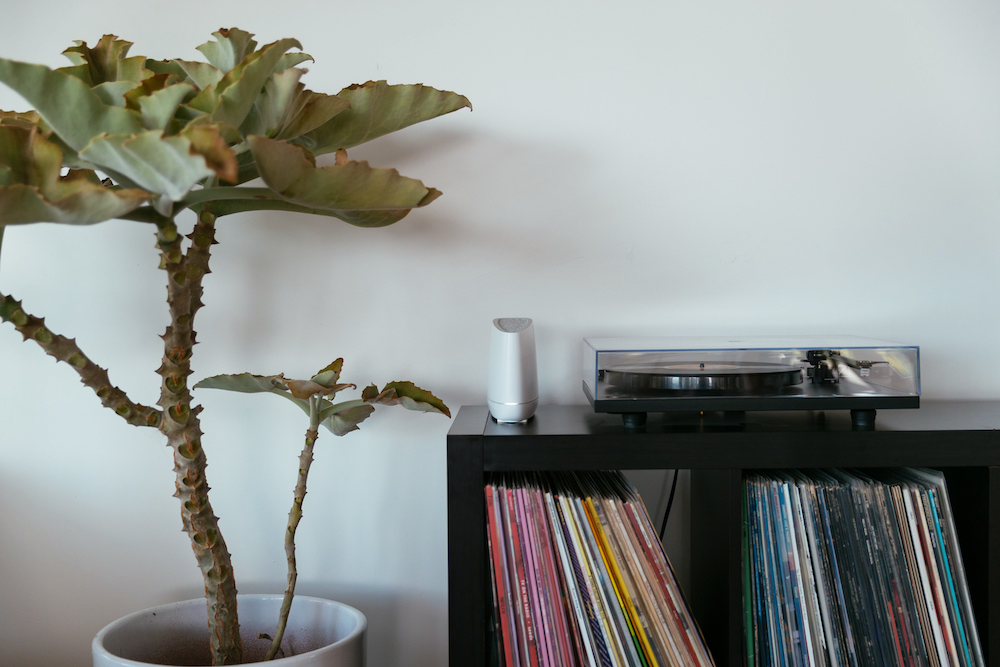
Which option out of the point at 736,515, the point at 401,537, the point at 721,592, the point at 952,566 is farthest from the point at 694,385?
the point at 401,537

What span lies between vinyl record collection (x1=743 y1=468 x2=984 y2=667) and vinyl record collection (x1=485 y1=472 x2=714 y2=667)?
0.11 meters

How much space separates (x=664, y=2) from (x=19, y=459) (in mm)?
1400

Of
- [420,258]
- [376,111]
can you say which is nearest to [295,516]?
[420,258]

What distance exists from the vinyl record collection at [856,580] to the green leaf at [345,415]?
0.57 metres

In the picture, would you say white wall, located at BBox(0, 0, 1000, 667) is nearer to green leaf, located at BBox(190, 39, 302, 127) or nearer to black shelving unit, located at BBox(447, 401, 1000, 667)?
black shelving unit, located at BBox(447, 401, 1000, 667)

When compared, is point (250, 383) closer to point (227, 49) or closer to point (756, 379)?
point (227, 49)

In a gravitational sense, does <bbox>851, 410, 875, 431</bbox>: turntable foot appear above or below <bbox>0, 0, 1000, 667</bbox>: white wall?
below

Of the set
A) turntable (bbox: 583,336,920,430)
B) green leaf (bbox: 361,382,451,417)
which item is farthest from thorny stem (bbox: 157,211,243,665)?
turntable (bbox: 583,336,920,430)

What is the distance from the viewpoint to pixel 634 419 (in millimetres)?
966

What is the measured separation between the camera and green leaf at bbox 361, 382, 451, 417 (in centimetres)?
98

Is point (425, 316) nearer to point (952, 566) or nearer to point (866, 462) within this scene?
point (866, 462)

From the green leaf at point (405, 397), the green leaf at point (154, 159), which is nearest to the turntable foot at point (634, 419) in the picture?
the green leaf at point (405, 397)

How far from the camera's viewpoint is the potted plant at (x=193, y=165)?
654 mm

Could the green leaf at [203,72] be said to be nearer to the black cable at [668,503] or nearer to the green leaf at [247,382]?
the green leaf at [247,382]
